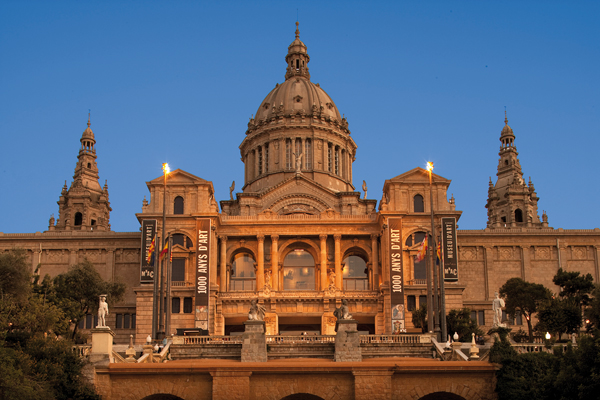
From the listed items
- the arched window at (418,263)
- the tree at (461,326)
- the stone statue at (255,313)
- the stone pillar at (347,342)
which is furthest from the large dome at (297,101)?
the stone pillar at (347,342)

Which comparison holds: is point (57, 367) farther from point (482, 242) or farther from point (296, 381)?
point (482, 242)

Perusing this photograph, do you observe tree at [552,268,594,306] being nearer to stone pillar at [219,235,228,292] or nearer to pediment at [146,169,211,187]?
stone pillar at [219,235,228,292]

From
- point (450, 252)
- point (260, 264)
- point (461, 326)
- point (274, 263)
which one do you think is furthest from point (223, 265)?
point (461, 326)

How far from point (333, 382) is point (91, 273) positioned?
102 feet

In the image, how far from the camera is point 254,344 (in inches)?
1645

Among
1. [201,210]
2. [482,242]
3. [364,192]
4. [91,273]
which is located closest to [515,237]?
[482,242]

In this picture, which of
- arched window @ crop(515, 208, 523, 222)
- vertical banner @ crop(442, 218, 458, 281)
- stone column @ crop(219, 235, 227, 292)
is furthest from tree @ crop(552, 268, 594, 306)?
arched window @ crop(515, 208, 523, 222)

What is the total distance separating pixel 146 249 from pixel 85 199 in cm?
2094

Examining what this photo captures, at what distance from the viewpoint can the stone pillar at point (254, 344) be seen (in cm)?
4153

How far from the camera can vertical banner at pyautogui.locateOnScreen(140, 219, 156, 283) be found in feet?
219

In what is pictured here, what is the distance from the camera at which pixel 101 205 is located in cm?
8738

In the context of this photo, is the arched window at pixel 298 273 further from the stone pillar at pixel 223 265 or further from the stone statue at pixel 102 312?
the stone statue at pixel 102 312

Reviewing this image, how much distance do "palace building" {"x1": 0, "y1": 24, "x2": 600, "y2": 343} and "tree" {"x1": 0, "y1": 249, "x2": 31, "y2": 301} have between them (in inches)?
682

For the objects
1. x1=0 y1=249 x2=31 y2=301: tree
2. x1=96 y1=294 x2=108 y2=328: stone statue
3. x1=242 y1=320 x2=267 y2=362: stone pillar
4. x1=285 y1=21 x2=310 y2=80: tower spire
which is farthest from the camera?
x1=285 y1=21 x2=310 y2=80: tower spire
